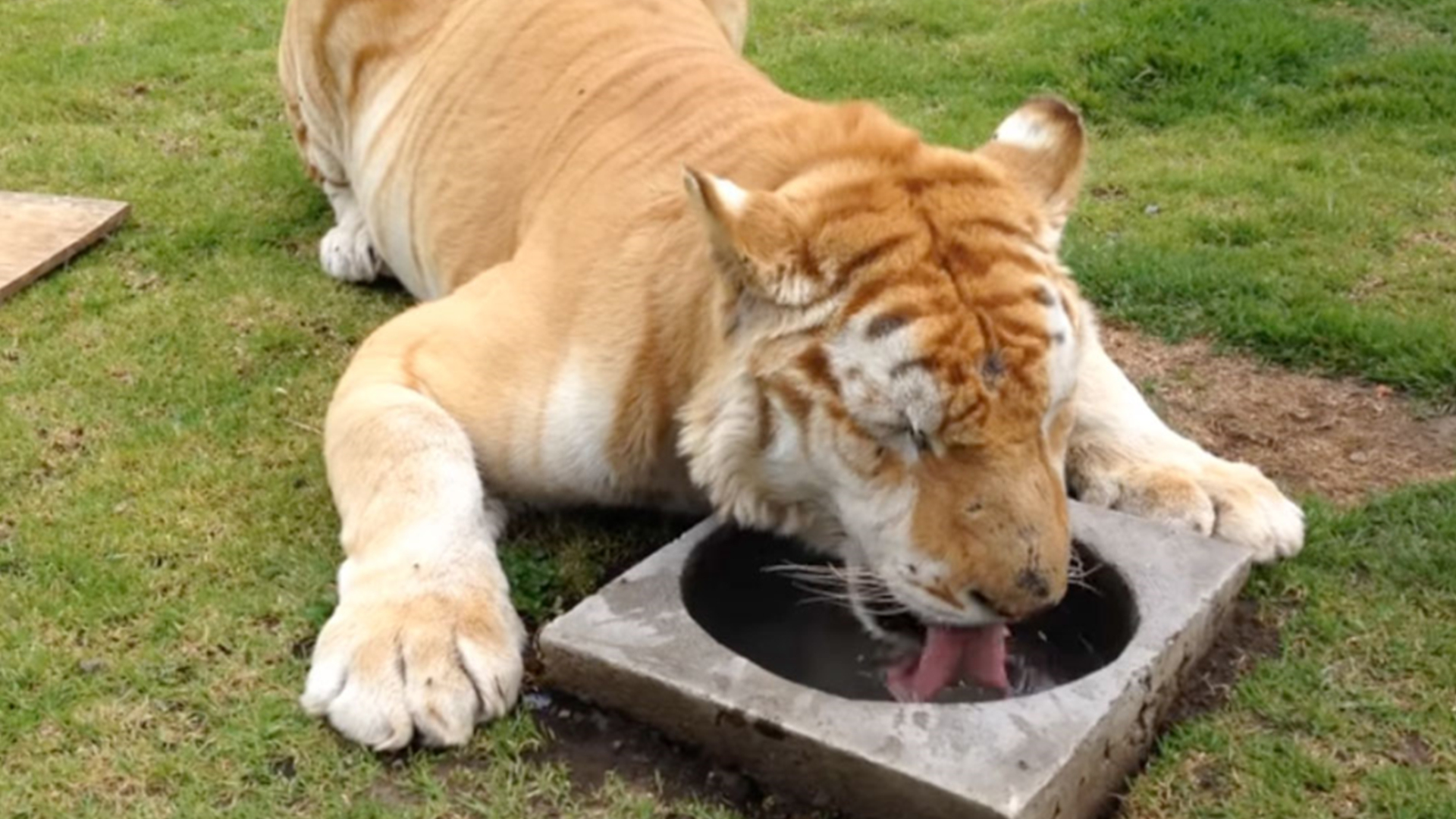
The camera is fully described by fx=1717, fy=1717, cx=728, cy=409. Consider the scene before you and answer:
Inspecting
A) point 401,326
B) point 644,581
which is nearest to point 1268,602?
point 644,581

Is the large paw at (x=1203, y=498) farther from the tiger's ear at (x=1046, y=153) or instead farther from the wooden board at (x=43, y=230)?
the wooden board at (x=43, y=230)

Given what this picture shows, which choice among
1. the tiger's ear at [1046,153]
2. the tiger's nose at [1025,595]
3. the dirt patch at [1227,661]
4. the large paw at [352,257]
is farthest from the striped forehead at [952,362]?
the large paw at [352,257]

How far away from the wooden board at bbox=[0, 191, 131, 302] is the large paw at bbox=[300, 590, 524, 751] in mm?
2344

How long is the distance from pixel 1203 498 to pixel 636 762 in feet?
4.29

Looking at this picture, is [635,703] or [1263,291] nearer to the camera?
[635,703]

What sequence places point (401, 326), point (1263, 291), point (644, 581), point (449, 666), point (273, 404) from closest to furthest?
point (449, 666)
point (644, 581)
point (401, 326)
point (273, 404)
point (1263, 291)

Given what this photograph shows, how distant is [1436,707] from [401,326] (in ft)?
7.26

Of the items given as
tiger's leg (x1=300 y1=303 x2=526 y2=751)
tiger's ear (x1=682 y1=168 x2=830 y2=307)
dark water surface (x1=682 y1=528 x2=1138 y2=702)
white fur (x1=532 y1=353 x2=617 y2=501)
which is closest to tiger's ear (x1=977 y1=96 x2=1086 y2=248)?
tiger's ear (x1=682 y1=168 x2=830 y2=307)

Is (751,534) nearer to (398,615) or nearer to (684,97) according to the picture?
(398,615)

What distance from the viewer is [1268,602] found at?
11.0 ft

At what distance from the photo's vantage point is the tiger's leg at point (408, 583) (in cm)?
287

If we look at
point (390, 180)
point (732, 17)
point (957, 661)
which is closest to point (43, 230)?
point (390, 180)

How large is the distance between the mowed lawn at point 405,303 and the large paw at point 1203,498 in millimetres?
82

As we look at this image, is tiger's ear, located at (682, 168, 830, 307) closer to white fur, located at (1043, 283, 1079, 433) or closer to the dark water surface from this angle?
white fur, located at (1043, 283, 1079, 433)
